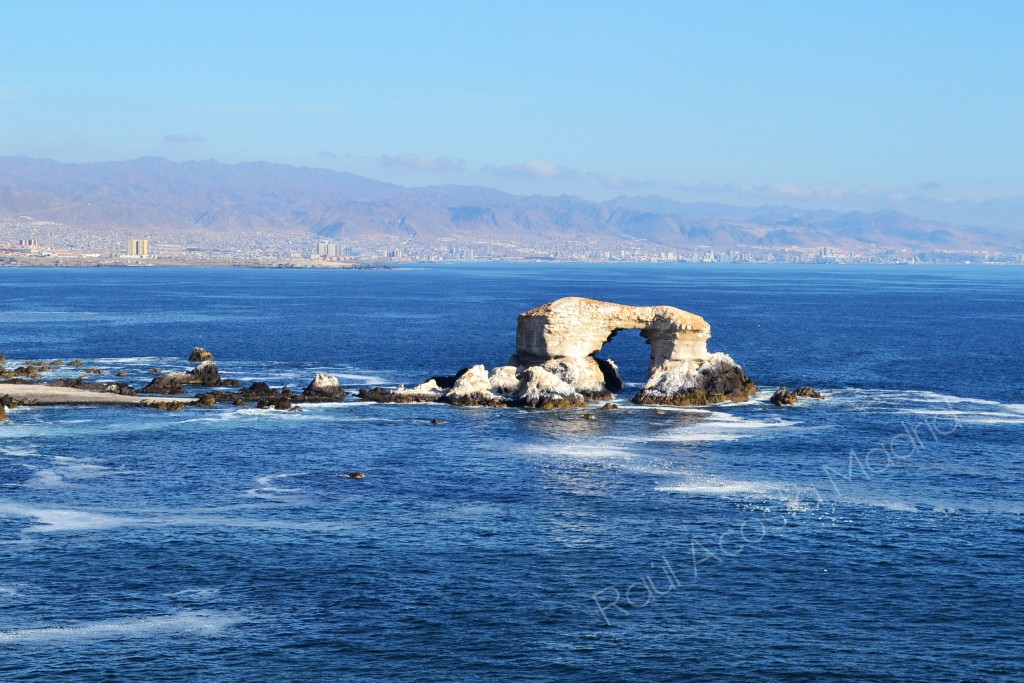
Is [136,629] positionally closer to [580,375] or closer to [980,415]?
[580,375]

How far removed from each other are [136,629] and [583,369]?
188 ft

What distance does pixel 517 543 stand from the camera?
53.6 metres

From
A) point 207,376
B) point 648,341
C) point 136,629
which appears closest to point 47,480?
point 136,629

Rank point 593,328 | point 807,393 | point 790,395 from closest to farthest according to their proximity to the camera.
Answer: point 790,395 < point 593,328 < point 807,393

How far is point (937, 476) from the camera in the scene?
68.1 meters

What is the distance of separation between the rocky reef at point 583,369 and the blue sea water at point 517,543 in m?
3.13

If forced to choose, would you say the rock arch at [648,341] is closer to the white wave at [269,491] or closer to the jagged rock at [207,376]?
the jagged rock at [207,376]

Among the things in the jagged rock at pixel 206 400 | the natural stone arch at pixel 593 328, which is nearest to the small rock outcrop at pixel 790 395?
the natural stone arch at pixel 593 328

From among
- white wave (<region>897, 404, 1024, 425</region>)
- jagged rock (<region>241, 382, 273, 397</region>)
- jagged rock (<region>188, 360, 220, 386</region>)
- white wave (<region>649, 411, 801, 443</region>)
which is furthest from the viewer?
jagged rock (<region>188, 360, 220, 386</region>)

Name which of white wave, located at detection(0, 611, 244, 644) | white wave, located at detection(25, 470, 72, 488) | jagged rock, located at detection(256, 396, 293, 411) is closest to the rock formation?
jagged rock, located at detection(256, 396, 293, 411)

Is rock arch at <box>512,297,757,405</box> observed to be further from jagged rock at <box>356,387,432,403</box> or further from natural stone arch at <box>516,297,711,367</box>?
jagged rock at <box>356,387,432,403</box>

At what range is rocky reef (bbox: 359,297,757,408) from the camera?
9356cm

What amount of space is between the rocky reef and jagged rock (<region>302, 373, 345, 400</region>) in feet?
6.29

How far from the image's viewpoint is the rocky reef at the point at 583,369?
9356cm
